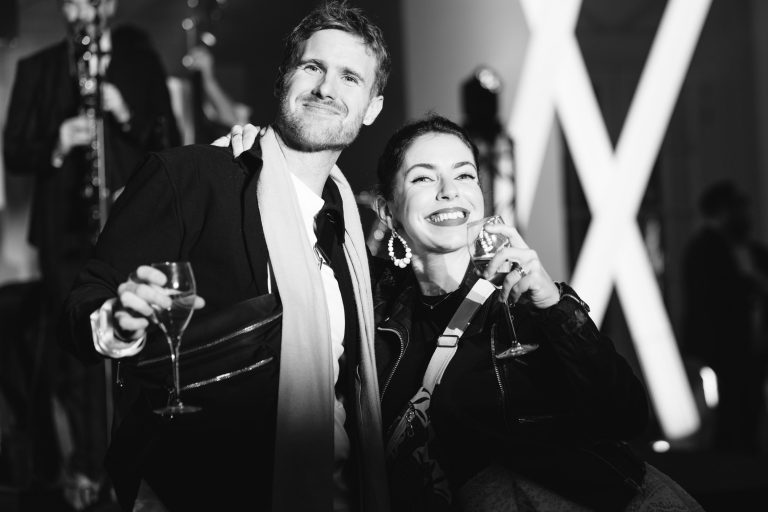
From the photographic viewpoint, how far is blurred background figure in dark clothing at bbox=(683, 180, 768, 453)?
570cm

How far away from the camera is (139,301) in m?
1.60

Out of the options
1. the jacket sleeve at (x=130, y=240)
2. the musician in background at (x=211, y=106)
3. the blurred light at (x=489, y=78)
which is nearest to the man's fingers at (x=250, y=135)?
the jacket sleeve at (x=130, y=240)

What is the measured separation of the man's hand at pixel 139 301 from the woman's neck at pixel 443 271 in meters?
0.91

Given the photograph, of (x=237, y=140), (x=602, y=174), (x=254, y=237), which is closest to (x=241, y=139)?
(x=237, y=140)

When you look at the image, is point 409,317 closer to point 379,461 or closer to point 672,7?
point 379,461

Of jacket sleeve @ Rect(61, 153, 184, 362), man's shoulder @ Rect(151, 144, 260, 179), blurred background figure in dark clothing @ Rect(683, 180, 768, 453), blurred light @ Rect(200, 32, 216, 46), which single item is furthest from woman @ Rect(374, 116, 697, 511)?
blurred background figure in dark clothing @ Rect(683, 180, 768, 453)

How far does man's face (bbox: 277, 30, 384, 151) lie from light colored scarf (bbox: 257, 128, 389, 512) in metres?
0.08

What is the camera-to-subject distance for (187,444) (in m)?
1.88

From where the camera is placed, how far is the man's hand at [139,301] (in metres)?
1.60

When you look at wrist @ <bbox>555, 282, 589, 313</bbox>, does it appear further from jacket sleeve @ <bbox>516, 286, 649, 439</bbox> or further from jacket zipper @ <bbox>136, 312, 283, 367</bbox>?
jacket zipper @ <bbox>136, 312, 283, 367</bbox>

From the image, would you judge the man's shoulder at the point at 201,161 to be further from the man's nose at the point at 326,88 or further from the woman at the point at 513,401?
the woman at the point at 513,401

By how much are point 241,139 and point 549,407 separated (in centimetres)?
95

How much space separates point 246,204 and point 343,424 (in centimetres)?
57

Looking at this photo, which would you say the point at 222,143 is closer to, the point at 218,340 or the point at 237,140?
Result: the point at 237,140
